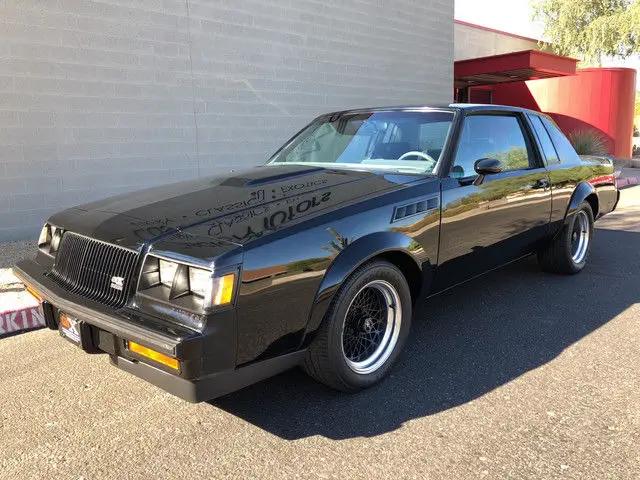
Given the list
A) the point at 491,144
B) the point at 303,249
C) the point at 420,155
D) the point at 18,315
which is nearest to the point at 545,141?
the point at 491,144

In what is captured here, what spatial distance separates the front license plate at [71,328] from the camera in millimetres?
2655

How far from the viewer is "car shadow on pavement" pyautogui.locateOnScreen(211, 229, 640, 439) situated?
2840 millimetres

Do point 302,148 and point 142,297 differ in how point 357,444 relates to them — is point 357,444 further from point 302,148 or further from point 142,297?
Result: point 302,148

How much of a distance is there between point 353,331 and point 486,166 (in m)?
1.45

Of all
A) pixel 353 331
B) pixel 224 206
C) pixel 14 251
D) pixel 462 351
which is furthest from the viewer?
pixel 14 251

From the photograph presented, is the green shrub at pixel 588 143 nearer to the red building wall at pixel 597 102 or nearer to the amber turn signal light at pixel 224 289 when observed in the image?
the red building wall at pixel 597 102

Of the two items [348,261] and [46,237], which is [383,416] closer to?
[348,261]

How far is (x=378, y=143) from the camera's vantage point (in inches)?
156

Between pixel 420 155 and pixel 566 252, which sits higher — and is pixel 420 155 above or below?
above

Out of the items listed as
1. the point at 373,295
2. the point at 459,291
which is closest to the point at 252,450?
the point at 373,295

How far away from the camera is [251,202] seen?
9.82 ft

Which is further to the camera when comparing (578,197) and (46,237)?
(578,197)

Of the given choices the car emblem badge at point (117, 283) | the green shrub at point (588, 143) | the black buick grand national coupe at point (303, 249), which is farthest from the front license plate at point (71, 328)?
the green shrub at point (588, 143)

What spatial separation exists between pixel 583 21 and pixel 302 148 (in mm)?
24714
